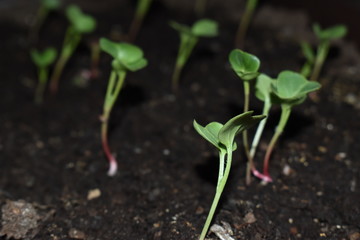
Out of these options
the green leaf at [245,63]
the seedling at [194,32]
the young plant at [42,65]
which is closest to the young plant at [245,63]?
the green leaf at [245,63]

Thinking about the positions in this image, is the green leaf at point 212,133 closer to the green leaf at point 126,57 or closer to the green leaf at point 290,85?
the green leaf at point 290,85

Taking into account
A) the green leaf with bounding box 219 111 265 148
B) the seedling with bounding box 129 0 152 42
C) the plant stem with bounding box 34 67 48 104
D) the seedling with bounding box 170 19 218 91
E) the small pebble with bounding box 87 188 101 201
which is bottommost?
the plant stem with bounding box 34 67 48 104

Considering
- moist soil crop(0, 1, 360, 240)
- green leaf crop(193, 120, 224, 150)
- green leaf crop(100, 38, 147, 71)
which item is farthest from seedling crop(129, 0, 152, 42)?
green leaf crop(193, 120, 224, 150)

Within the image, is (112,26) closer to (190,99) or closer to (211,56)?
(211,56)

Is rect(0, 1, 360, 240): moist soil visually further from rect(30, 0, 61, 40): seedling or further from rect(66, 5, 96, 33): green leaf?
rect(66, 5, 96, 33): green leaf

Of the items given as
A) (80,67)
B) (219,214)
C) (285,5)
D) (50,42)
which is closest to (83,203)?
(219,214)

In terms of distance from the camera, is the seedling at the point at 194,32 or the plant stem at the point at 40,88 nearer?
the seedling at the point at 194,32

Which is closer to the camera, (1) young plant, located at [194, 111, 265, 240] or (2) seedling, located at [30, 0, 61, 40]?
(1) young plant, located at [194, 111, 265, 240]
